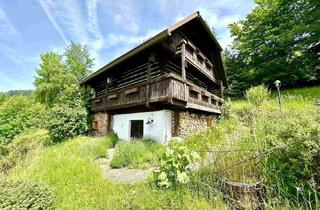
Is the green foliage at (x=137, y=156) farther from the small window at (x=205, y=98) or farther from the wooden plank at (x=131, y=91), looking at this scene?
the small window at (x=205, y=98)

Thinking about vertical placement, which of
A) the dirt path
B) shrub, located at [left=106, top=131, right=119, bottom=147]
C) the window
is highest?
the window

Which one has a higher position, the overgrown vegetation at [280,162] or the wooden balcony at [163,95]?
the wooden balcony at [163,95]

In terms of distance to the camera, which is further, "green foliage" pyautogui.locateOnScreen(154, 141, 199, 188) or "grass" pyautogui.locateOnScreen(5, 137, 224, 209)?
"green foliage" pyautogui.locateOnScreen(154, 141, 199, 188)

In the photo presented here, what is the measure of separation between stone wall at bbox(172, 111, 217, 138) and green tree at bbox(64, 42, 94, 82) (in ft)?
78.2

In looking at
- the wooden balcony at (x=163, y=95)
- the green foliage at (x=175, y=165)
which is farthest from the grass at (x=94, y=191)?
the wooden balcony at (x=163, y=95)

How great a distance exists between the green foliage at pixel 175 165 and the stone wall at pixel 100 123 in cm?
925

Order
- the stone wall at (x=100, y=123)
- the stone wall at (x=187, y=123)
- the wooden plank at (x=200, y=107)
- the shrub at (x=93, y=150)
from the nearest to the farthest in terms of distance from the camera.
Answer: the shrub at (x=93, y=150), the wooden plank at (x=200, y=107), the stone wall at (x=187, y=123), the stone wall at (x=100, y=123)

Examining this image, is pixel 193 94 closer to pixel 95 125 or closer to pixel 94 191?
pixel 94 191

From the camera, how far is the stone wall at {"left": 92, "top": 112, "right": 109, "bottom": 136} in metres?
12.8

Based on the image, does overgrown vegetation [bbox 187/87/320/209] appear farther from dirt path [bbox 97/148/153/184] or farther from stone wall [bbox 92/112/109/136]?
stone wall [bbox 92/112/109/136]

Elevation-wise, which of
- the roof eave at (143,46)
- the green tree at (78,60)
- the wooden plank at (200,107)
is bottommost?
the wooden plank at (200,107)

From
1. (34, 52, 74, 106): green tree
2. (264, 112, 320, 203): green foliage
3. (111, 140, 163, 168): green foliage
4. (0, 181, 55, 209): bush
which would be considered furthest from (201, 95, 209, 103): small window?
(34, 52, 74, 106): green tree

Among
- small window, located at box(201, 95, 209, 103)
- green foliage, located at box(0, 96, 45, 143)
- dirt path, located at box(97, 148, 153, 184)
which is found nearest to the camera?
dirt path, located at box(97, 148, 153, 184)

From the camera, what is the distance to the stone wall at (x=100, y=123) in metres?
12.8
